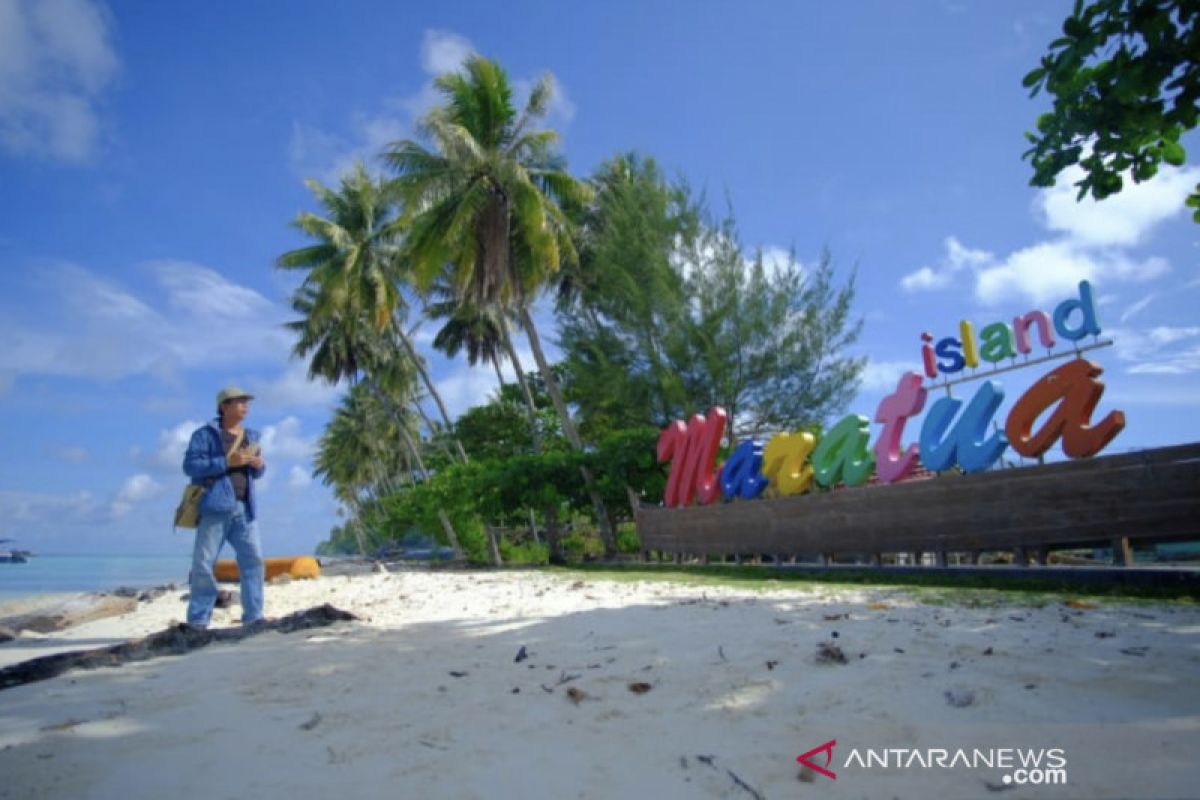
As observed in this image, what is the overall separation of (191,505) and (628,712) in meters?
4.53

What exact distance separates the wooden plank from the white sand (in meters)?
3.24

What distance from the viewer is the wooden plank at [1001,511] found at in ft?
24.1

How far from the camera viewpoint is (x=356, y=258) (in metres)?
24.4

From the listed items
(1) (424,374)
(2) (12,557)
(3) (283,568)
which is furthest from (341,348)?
(2) (12,557)

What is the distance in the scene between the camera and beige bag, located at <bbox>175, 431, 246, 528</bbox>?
5.74 meters

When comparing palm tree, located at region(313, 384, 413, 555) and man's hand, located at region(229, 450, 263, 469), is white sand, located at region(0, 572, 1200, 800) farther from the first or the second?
palm tree, located at region(313, 384, 413, 555)

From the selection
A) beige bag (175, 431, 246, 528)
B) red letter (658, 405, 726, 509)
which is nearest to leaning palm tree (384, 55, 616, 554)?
red letter (658, 405, 726, 509)

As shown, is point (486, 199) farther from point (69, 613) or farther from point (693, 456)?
point (69, 613)

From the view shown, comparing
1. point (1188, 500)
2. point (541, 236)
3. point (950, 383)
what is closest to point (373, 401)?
point (541, 236)

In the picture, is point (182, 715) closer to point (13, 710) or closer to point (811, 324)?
point (13, 710)

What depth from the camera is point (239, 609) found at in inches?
295

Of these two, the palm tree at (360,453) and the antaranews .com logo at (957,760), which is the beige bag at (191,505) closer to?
the antaranews .com logo at (957,760)

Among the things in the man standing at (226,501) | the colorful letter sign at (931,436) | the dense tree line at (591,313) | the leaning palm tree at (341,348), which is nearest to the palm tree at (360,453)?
the leaning palm tree at (341,348)

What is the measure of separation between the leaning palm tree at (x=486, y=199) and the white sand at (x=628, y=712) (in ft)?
45.5
